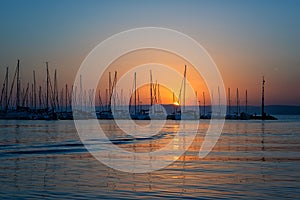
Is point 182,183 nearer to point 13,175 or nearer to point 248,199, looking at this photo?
point 248,199

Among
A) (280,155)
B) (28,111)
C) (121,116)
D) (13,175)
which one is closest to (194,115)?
(121,116)

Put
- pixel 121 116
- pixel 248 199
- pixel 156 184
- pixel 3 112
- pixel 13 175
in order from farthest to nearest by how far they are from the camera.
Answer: pixel 121 116 → pixel 3 112 → pixel 13 175 → pixel 156 184 → pixel 248 199

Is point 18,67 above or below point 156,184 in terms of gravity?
above

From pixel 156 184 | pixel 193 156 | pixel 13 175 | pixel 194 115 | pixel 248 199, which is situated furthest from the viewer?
pixel 194 115

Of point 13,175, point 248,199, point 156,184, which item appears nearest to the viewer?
point 248,199

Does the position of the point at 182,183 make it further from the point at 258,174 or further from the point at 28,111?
the point at 28,111

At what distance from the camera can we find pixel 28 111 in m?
143

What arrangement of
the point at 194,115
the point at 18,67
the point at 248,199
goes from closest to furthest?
the point at 248,199
the point at 18,67
the point at 194,115

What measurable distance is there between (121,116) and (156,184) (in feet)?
442

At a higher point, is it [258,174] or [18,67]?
[18,67]

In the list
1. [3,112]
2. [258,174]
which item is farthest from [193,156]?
[3,112]

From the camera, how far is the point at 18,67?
123312 millimetres

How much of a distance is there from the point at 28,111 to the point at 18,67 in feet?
76.2

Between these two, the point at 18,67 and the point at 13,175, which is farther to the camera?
the point at 18,67
